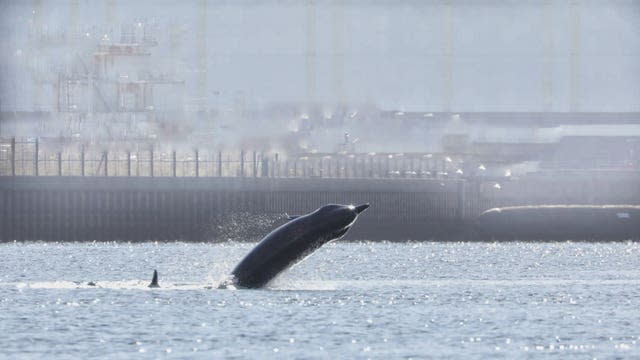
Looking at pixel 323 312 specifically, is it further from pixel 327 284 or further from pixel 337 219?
pixel 327 284

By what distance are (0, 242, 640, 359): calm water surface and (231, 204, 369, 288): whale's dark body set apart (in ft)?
5.71

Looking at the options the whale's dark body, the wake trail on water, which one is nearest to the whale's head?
the whale's dark body

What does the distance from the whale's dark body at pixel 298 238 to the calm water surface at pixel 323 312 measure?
1.74m

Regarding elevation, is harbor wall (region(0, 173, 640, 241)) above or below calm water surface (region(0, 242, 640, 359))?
below

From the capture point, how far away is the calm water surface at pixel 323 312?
6881cm

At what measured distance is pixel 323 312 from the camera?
268 ft

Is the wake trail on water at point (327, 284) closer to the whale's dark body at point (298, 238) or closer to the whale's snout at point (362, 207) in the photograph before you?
the whale's dark body at point (298, 238)

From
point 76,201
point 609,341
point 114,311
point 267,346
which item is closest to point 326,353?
point 267,346

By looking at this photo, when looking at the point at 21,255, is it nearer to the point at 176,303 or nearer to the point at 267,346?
the point at 176,303

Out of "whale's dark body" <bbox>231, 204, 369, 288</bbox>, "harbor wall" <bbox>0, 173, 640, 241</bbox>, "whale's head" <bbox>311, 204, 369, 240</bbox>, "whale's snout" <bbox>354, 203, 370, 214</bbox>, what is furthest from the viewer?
"harbor wall" <bbox>0, 173, 640, 241</bbox>

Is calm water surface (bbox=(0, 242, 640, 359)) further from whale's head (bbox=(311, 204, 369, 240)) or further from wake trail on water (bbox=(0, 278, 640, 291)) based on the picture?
whale's head (bbox=(311, 204, 369, 240))

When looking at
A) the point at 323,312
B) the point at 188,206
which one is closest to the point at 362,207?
the point at 323,312

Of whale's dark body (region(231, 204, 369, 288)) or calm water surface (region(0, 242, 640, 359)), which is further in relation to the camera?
whale's dark body (region(231, 204, 369, 288))

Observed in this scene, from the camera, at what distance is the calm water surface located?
68812 millimetres
